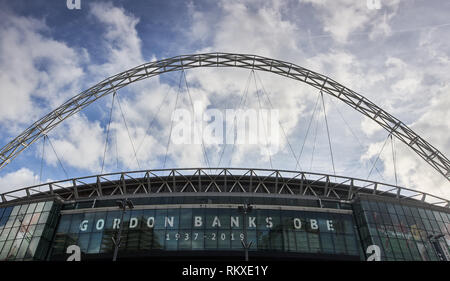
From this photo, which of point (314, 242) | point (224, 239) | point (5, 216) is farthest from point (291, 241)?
point (5, 216)

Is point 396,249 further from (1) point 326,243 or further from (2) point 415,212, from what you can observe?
(1) point 326,243

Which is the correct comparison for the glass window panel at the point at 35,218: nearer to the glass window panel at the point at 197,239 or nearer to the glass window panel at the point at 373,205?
the glass window panel at the point at 197,239

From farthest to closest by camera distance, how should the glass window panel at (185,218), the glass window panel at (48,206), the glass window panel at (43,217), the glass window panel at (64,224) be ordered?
the glass window panel at (48,206), the glass window panel at (64,224), the glass window panel at (43,217), the glass window panel at (185,218)

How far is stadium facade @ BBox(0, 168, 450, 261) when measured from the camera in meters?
33.4

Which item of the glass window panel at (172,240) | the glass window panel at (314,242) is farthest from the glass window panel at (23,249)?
the glass window panel at (314,242)

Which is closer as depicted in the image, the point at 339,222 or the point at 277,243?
the point at 277,243

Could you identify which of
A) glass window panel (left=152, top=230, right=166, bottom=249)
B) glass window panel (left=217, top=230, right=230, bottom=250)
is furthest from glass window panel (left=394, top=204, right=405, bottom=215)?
glass window panel (left=152, top=230, right=166, bottom=249)

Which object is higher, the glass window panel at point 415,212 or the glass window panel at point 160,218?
A: the glass window panel at point 415,212

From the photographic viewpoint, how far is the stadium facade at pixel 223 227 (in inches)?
1315

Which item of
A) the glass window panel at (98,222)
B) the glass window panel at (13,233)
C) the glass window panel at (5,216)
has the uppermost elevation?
the glass window panel at (5,216)
